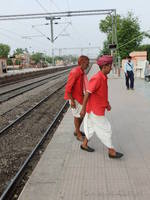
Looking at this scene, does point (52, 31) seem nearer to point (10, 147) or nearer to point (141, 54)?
point (141, 54)

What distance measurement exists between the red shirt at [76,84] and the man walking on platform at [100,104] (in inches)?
33.5

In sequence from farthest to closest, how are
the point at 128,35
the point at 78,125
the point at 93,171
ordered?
the point at 128,35 → the point at 78,125 → the point at 93,171

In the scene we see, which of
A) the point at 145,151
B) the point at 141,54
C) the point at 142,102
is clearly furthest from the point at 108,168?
the point at 141,54

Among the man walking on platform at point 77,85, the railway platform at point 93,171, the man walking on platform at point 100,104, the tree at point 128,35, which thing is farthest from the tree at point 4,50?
the man walking on platform at point 100,104

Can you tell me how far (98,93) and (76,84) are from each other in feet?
3.58

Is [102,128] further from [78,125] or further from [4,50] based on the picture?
[4,50]

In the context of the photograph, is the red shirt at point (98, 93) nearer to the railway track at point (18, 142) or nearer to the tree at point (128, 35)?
the railway track at point (18, 142)

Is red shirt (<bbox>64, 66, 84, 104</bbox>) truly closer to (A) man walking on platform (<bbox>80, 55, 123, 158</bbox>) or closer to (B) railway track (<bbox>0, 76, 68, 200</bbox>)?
(A) man walking on platform (<bbox>80, 55, 123, 158</bbox>)

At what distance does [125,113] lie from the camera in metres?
8.22

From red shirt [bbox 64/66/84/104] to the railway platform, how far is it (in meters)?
0.96

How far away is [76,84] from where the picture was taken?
5391mm

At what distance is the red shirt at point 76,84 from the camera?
5277mm

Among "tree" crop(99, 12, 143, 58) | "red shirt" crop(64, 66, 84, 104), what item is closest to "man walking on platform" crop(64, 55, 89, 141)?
"red shirt" crop(64, 66, 84, 104)

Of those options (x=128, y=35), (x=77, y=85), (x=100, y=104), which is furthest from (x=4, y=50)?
(x=100, y=104)
